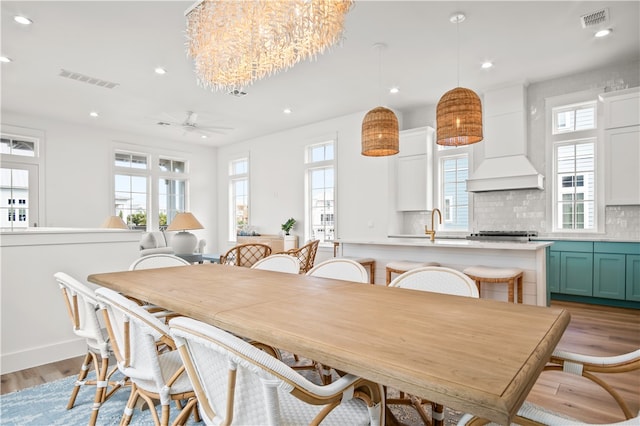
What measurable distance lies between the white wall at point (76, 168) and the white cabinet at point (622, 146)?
27.7 feet

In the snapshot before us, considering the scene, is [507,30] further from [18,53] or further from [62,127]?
[62,127]

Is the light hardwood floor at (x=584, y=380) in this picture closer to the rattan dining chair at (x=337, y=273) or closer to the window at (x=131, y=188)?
the rattan dining chair at (x=337, y=273)

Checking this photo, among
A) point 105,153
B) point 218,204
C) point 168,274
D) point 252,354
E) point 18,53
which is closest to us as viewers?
point 252,354

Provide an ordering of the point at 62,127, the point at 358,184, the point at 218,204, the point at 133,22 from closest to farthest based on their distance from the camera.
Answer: the point at 133,22, the point at 358,184, the point at 62,127, the point at 218,204

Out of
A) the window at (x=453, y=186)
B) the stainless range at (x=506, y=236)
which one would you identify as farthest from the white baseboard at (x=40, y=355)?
the window at (x=453, y=186)

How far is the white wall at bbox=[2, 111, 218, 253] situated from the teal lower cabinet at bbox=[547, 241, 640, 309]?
811cm

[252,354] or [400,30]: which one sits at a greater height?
[400,30]

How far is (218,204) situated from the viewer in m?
9.34

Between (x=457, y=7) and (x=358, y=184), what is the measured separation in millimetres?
3476

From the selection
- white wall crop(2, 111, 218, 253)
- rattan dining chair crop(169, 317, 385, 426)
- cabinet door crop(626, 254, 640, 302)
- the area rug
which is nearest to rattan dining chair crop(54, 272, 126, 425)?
the area rug

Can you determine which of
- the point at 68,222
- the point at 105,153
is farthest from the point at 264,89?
the point at 68,222

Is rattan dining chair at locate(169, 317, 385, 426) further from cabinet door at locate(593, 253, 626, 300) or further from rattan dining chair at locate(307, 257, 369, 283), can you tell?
cabinet door at locate(593, 253, 626, 300)

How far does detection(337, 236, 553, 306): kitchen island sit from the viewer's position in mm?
2855

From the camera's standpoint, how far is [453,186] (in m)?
5.90
